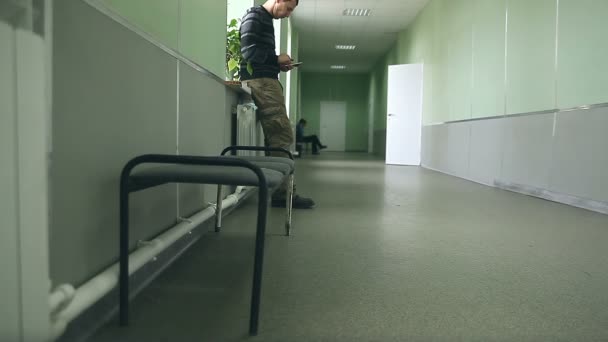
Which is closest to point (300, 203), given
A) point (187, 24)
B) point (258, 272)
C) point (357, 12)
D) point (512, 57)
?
point (187, 24)

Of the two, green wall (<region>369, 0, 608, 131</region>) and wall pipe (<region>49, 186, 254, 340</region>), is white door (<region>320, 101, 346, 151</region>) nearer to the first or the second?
green wall (<region>369, 0, 608, 131</region>)

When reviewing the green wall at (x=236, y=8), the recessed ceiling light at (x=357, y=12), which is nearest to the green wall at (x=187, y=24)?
the green wall at (x=236, y=8)

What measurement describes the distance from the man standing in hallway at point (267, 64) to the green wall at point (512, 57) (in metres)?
2.18

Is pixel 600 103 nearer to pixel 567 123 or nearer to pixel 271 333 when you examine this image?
pixel 567 123

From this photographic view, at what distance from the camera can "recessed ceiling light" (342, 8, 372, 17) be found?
9.28 metres

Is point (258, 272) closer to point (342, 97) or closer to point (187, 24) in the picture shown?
point (187, 24)

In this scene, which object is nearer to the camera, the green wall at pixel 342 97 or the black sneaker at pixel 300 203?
the black sneaker at pixel 300 203

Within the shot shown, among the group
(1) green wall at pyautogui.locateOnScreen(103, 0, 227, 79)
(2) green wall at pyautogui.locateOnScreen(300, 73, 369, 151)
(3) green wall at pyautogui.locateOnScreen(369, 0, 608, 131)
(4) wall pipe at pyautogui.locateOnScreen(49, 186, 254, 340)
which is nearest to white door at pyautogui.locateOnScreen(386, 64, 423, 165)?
(3) green wall at pyautogui.locateOnScreen(369, 0, 608, 131)

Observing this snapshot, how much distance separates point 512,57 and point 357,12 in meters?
5.58

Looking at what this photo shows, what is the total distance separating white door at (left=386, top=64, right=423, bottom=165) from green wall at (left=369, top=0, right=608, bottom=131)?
330mm

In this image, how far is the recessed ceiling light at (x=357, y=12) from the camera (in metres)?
9.28

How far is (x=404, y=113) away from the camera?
8.66 metres

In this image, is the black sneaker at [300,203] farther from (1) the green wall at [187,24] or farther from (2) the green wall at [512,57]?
(2) the green wall at [512,57]

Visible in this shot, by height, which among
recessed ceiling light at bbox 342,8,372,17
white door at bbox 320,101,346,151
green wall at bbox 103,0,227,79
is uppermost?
recessed ceiling light at bbox 342,8,372,17
